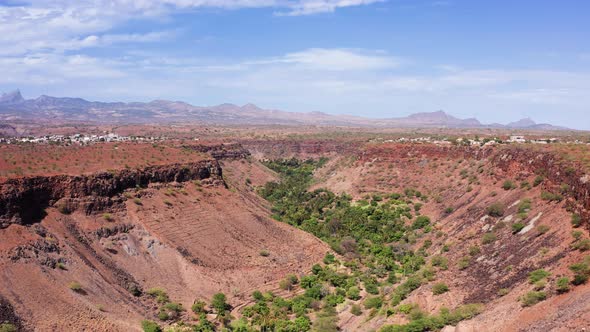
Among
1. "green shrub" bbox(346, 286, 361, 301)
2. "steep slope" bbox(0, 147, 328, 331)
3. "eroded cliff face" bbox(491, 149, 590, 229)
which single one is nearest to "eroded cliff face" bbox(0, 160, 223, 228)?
"steep slope" bbox(0, 147, 328, 331)

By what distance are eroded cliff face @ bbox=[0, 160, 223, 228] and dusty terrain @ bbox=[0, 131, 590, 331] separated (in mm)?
99

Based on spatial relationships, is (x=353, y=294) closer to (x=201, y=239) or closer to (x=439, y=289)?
(x=439, y=289)

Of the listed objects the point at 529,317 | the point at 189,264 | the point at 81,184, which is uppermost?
the point at 81,184

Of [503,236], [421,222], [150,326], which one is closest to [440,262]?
[503,236]

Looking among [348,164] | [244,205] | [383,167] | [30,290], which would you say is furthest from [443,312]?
[348,164]

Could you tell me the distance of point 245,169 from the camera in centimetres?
9275

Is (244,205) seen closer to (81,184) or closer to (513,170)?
(81,184)

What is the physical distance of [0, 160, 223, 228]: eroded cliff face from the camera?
33594 millimetres

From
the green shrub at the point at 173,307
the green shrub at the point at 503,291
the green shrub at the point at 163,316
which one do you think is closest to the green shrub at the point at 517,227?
the green shrub at the point at 503,291

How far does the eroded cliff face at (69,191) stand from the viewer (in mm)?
33594

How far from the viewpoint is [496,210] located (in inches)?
1697

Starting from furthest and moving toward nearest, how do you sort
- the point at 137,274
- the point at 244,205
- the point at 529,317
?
the point at 244,205 < the point at 137,274 < the point at 529,317

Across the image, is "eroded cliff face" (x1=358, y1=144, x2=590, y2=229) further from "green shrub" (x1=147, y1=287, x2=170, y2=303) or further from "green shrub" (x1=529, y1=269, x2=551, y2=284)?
"green shrub" (x1=147, y1=287, x2=170, y2=303)

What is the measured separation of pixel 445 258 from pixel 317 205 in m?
33.6
